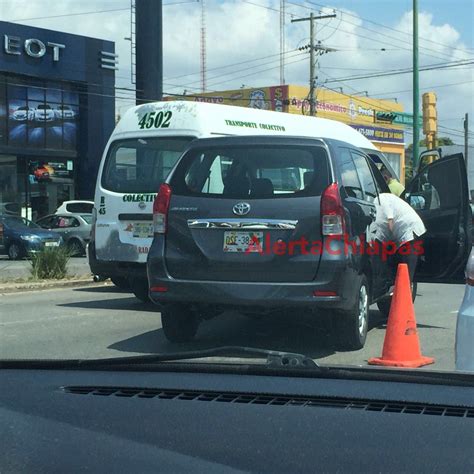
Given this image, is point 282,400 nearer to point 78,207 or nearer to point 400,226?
point 400,226

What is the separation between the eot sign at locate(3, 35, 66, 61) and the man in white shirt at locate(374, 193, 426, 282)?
2474 cm

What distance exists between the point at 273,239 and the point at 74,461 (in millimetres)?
4453

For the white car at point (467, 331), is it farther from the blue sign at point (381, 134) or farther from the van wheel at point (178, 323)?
the blue sign at point (381, 134)

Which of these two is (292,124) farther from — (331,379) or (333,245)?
(331,379)

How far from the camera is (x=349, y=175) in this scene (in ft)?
23.6

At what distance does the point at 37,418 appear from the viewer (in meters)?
2.66

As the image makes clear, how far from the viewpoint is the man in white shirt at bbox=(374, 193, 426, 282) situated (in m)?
8.05

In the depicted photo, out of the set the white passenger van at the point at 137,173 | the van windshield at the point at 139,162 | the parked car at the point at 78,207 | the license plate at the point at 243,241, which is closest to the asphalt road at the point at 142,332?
the white passenger van at the point at 137,173

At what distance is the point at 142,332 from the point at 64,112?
25506mm

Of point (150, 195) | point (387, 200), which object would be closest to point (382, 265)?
point (387, 200)

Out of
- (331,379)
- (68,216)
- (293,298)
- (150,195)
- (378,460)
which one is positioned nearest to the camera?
(378,460)

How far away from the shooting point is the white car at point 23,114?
30.6 m

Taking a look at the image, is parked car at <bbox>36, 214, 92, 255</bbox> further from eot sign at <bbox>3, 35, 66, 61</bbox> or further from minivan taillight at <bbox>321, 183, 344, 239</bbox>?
minivan taillight at <bbox>321, 183, 344, 239</bbox>

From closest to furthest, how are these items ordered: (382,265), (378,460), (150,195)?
1. (378,460)
2. (382,265)
3. (150,195)
